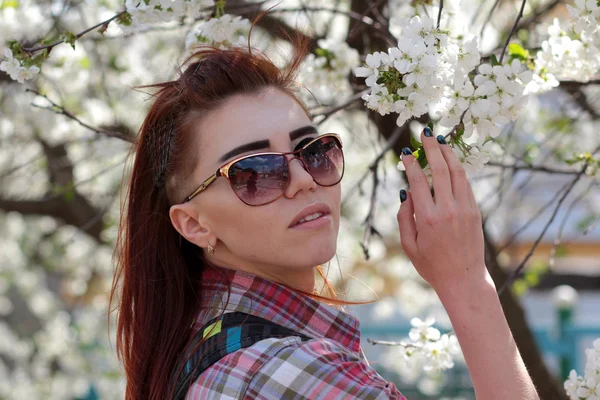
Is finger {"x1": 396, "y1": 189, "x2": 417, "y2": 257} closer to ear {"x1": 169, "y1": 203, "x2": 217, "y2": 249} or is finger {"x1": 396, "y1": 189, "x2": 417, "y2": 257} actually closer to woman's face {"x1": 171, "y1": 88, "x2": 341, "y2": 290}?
woman's face {"x1": 171, "y1": 88, "x2": 341, "y2": 290}

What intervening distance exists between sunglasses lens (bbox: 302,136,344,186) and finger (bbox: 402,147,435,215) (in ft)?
0.61

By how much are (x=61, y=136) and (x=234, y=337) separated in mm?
3520

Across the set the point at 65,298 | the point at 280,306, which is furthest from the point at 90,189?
the point at 280,306

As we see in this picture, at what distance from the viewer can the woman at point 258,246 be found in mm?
1150

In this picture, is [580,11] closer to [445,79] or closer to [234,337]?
[445,79]

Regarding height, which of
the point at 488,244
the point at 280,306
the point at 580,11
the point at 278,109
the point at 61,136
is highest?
the point at 61,136

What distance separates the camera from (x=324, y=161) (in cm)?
142

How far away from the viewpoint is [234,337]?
1.19 metres

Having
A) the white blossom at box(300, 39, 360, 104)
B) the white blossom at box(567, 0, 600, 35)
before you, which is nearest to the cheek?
the white blossom at box(567, 0, 600, 35)

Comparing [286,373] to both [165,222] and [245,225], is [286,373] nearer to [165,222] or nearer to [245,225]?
[245,225]

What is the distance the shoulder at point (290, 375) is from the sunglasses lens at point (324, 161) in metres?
0.35

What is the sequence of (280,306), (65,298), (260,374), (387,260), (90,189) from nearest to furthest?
1. (260,374)
2. (280,306)
3. (90,189)
4. (387,260)
5. (65,298)

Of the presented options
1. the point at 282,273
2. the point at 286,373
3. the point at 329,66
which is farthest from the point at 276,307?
the point at 329,66

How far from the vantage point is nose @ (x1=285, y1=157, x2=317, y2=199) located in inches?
53.1
